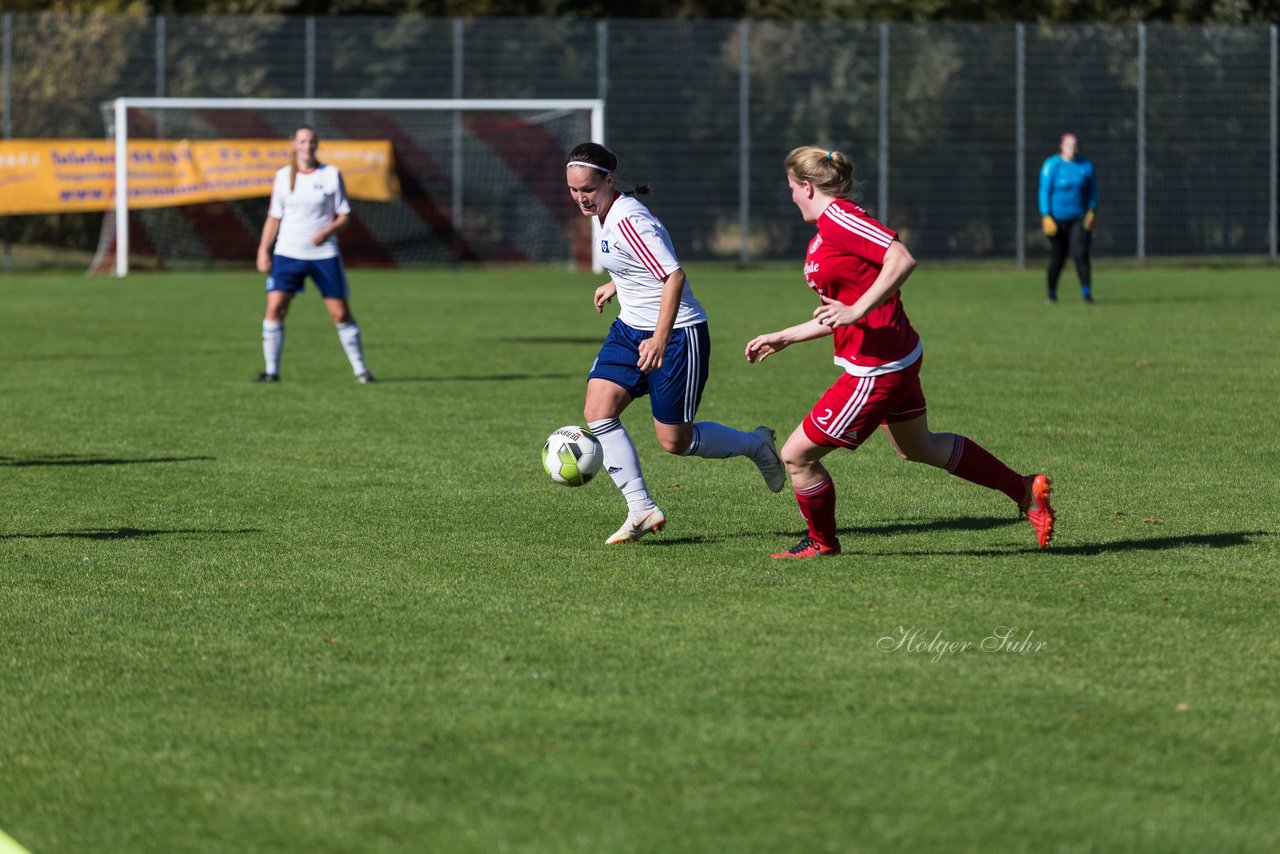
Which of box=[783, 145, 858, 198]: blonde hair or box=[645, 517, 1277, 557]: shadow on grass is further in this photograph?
box=[645, 517, 1277, 557]: shadow on grass

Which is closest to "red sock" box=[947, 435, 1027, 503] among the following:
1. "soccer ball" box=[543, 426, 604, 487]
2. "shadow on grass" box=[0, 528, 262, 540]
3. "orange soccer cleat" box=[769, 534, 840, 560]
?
"orange soccer cleat" box=[769, 534, 840, 560]

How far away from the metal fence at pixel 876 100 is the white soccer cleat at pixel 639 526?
23.7 metres

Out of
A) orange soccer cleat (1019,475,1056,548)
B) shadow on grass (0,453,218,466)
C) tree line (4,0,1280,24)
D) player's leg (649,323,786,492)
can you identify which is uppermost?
tree line (4,0,1280,24)

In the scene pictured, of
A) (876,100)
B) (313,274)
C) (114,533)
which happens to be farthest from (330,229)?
(876,100)

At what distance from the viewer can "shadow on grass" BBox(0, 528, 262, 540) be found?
7.53 metres

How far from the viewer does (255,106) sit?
96.1ft

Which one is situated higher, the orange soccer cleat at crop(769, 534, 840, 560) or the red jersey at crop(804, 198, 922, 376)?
the red jersey at crop(804, 198, 922, 376)

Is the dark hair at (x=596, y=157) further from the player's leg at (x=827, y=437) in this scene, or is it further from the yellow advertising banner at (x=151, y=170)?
the yellow advertising banner at (x=151, y=170)

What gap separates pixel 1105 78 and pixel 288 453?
24.4 meters

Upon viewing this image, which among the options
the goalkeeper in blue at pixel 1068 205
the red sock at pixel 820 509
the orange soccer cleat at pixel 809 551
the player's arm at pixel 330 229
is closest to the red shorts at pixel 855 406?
the red sock at pixel 820 509

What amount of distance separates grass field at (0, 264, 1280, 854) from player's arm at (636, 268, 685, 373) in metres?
0.77

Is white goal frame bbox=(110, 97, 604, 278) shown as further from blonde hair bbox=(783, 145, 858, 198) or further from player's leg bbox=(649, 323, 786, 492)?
blonde hair bbox=(783, 145, 858, 198)

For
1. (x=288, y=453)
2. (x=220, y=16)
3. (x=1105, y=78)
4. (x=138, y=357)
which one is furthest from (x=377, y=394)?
(x=1105, y=78)

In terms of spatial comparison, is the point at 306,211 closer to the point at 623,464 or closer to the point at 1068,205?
the point at 623,464
